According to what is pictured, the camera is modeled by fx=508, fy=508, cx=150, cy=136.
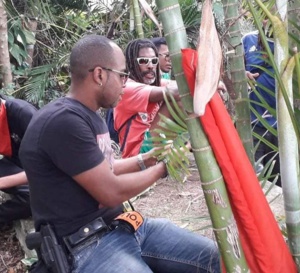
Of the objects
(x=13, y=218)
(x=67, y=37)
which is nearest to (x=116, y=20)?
(x=67, y=37)

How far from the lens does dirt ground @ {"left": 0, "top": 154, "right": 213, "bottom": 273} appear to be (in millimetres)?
3715

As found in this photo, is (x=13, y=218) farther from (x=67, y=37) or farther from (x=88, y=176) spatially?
(x=67, y=37)

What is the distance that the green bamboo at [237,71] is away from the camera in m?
1.73

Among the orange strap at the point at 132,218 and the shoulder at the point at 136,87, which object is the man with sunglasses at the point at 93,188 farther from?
the shoulder at the point at 136,87

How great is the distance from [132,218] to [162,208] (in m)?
1.85

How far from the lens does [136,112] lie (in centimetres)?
324

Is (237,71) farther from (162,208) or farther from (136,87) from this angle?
(162,208)

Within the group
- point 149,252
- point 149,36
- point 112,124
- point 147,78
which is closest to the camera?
point 149,252

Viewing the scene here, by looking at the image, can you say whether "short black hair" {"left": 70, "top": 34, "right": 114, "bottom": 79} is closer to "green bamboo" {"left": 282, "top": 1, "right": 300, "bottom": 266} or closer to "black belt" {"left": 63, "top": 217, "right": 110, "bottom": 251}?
"black belt" {"left": 63, "top": 217, "right": 110, "bottom": 251}

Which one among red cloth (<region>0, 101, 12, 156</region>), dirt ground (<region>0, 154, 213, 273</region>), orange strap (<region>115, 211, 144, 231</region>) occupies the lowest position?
dirt ground (<region>0, 154, 213, 273</region>)

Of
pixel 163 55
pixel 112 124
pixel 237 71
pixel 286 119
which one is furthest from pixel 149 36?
pixel 286 119

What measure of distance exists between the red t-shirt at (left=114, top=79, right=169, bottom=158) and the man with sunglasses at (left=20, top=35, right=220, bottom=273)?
36.3 inches

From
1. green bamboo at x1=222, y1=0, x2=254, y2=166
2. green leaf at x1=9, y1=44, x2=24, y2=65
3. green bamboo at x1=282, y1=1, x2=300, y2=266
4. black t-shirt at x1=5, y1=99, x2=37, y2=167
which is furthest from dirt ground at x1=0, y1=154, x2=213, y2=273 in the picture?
green leaf at x1=9, y1=44, x2=24, y2=65

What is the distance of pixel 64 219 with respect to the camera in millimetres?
2031
